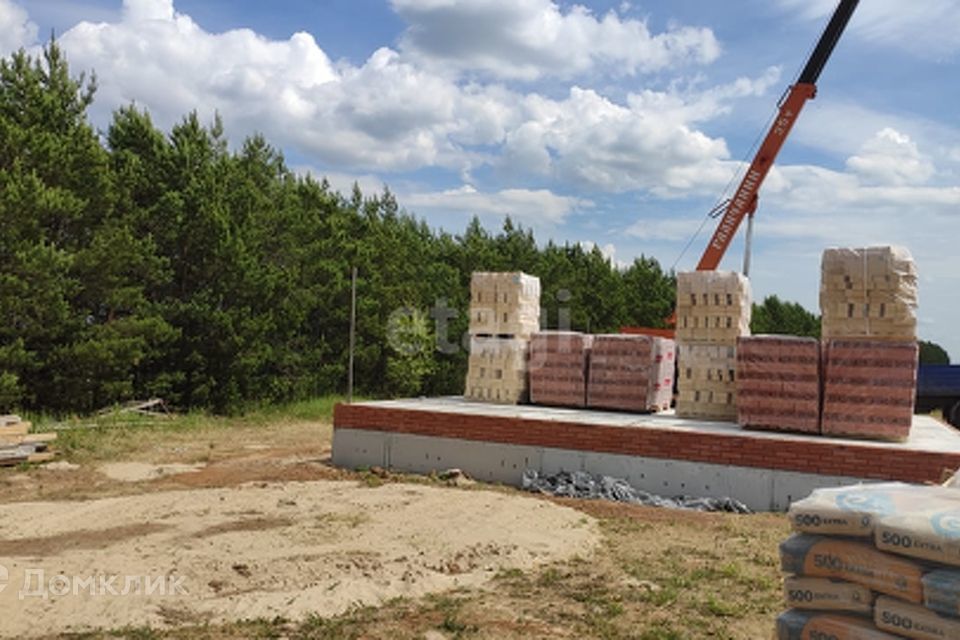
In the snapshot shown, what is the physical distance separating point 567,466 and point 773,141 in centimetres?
954

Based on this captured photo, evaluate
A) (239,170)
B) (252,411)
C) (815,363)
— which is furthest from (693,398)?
(239,170)

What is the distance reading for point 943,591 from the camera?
10.0 feet

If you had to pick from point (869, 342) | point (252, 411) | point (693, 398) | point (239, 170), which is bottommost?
point (252, 411)

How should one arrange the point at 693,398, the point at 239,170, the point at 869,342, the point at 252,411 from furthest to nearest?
the point at 239,170
the point at 252,411
the point at 693,398
the point at 869,342

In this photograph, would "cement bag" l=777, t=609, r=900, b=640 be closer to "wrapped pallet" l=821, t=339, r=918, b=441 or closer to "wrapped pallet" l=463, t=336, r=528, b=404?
"wrapped pallet" l=821, t=339, r=918, b=441

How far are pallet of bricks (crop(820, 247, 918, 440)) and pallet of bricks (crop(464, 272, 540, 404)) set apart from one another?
4.78 metres

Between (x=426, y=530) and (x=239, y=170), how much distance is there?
57.9 ft

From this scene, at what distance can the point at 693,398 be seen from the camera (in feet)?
37.0

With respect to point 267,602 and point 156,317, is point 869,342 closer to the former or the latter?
point 267,602

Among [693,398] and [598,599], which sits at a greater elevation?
[693,398]

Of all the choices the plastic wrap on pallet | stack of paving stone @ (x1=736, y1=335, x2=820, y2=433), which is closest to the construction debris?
stack of paving stone @ (x1=736, y1=335, x2=820, y2=433)

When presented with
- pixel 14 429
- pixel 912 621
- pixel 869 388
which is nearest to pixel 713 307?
pixel 869 388

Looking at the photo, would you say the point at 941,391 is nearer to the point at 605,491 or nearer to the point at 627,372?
the point at 627,372

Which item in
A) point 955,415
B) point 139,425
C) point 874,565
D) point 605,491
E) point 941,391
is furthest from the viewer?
point 941,391
